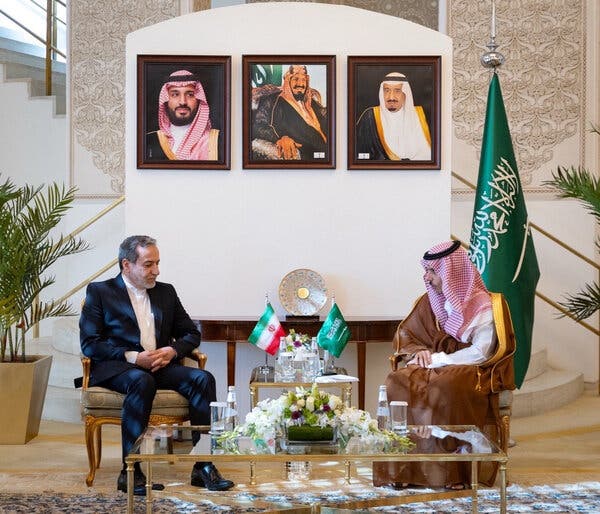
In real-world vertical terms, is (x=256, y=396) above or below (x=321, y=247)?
below

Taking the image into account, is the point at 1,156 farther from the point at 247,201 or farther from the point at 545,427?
the point at 545,427

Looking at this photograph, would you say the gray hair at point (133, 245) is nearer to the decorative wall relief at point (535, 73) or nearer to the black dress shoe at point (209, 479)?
the black dress shoe at point (209, 479)

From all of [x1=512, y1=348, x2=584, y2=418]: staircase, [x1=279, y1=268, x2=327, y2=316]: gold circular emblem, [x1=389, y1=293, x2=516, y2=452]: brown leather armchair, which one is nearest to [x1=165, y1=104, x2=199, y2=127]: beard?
[x1=279, y1=268, x2=327, y2=316]: gold circular emblem

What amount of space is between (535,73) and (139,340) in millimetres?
5201

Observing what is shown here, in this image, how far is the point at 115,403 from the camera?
5.78 m

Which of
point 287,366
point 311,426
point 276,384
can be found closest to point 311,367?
point 287,366

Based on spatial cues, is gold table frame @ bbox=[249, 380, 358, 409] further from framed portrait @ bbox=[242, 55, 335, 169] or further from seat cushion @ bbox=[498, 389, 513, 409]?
framed portrait @ bbox=[242, 55, 335, 169]

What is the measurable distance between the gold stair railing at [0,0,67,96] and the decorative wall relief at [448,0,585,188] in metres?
4.08

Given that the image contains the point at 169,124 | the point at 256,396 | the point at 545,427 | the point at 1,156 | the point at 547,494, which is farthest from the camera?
the point at 1,156

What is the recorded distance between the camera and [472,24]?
977 cm

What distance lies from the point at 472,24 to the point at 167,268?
4186 mm

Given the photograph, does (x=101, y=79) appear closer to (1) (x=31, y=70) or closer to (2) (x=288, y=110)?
(1) (x=31, y=70)

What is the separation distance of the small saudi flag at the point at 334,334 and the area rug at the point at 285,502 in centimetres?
107

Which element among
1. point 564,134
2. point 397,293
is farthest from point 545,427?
point 564,134
